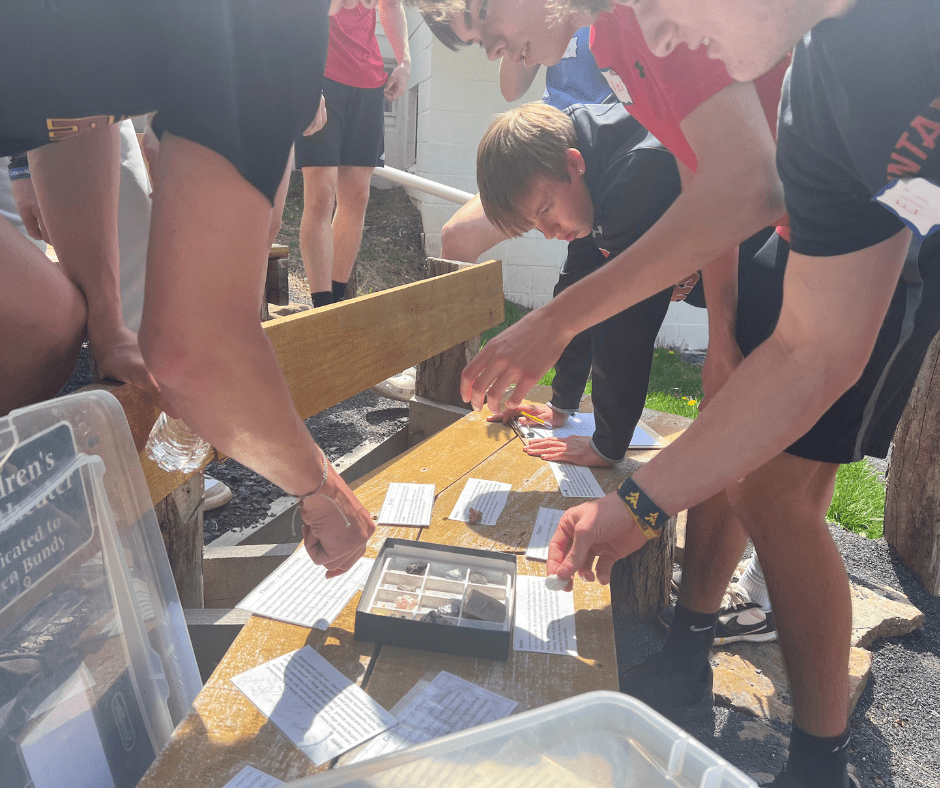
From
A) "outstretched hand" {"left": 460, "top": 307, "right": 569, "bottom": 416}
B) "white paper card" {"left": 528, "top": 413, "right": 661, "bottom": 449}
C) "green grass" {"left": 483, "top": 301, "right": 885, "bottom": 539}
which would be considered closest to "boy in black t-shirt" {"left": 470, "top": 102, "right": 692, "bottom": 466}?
"white paper card" {"left": 528, "top": 413, "right": 661, "bottom": 449}

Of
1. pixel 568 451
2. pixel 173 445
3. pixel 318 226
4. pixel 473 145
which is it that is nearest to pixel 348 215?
pixel 318 226

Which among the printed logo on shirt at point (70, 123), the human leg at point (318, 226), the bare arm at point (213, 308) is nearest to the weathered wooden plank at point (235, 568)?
the bare arm at point (213, 308)

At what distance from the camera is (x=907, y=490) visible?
2.99 m

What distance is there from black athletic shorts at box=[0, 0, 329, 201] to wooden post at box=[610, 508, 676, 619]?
1814mm

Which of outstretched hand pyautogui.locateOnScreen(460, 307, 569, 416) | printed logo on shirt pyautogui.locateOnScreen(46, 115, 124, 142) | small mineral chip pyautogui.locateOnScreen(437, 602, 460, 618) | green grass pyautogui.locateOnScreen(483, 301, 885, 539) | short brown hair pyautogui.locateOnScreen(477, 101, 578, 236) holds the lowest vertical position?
green grass pyautogui.locateOnScreen(483, 301, 885, 539)

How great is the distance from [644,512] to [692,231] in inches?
23.6

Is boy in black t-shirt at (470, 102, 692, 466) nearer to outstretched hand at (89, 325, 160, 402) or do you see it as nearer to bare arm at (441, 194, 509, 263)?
bare arm at (441, 194, 509, 263)

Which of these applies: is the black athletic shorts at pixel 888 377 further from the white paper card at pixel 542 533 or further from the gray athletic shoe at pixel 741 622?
the gray athletic shoe at pixel 741 622

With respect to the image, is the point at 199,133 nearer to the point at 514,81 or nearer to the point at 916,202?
the point at 916,202

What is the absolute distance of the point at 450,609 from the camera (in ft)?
4.13

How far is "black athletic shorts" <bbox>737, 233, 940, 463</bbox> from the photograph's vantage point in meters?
1.23

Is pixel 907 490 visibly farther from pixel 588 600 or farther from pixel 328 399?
pixel 328 399

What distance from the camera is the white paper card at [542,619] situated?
1270 mm

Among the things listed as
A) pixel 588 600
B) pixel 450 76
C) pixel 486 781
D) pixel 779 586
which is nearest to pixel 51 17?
pixel 486 781
